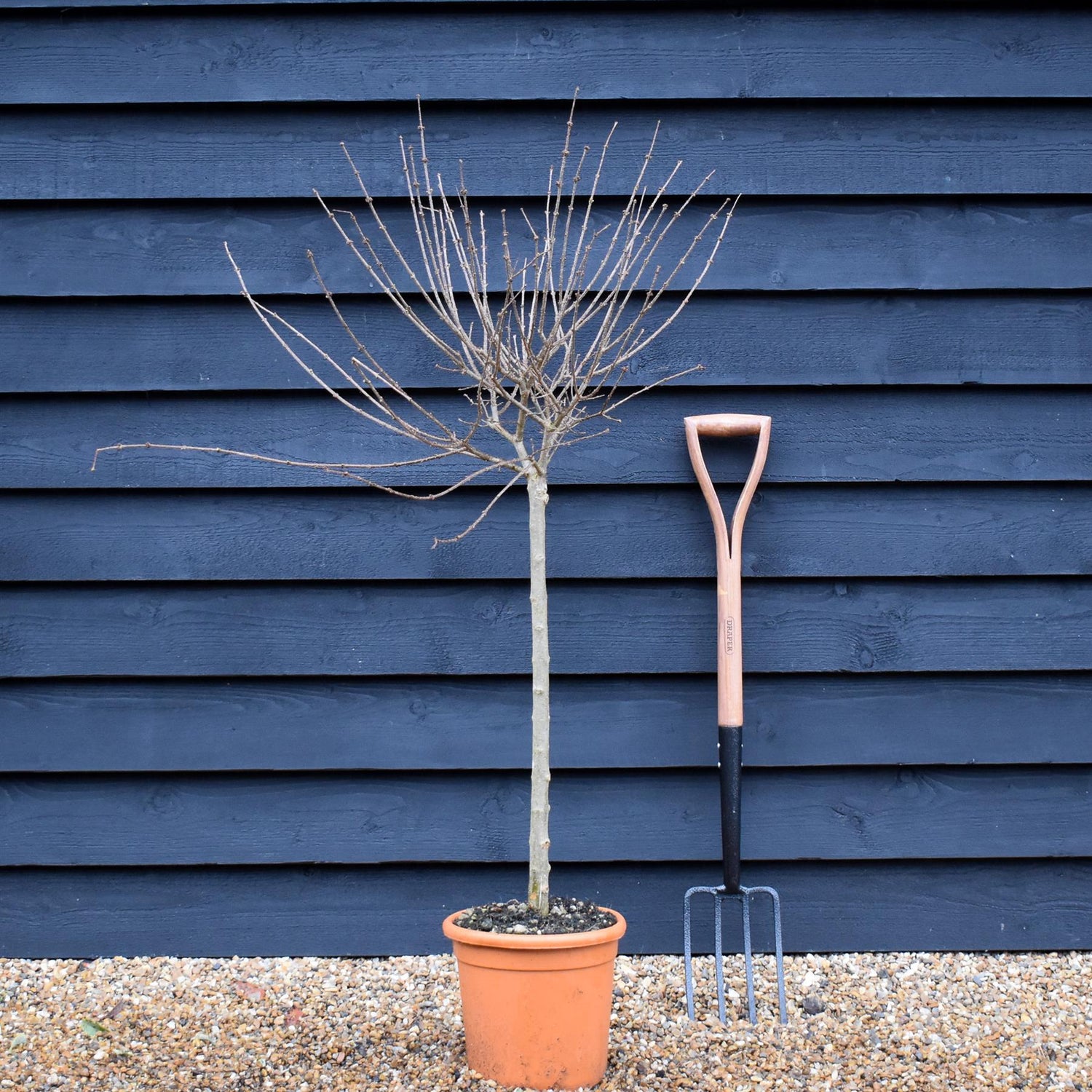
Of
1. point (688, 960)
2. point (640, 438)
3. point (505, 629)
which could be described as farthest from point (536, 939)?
point (640, 438)

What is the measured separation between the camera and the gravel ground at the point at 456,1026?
6.64ft

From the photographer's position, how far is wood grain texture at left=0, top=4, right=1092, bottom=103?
2463mm

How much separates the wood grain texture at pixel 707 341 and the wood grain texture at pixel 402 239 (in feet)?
0.14

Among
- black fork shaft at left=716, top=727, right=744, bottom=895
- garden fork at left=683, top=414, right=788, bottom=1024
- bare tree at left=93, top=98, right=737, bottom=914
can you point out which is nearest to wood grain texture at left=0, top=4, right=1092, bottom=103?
bare tree at left=93, top=98, right=737, bottom=914

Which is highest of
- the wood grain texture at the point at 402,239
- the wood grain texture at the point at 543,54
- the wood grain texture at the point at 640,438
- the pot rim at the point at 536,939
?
the wood grain texture at the point at 543,54

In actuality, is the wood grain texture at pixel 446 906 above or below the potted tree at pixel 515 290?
below

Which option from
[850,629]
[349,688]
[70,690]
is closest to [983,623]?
[850,629]

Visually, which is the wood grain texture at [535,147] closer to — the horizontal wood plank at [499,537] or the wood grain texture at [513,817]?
the horizontal wood plank at [499,537]

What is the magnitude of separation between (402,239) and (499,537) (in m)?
0.78

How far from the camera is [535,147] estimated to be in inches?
97.7

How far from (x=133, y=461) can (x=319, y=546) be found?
0.51m

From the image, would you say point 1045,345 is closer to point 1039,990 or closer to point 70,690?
point 1039,990

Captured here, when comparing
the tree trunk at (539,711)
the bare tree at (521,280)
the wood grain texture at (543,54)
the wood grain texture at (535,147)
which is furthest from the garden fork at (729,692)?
the wood grain texture at (543,54)

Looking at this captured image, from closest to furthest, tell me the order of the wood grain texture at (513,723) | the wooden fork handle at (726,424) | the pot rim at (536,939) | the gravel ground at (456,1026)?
the pot rim at (536,939) → the gravel ground at (456,1026) → the wooden fork handle at (726,424) → the wood grain texture at (513,723)
